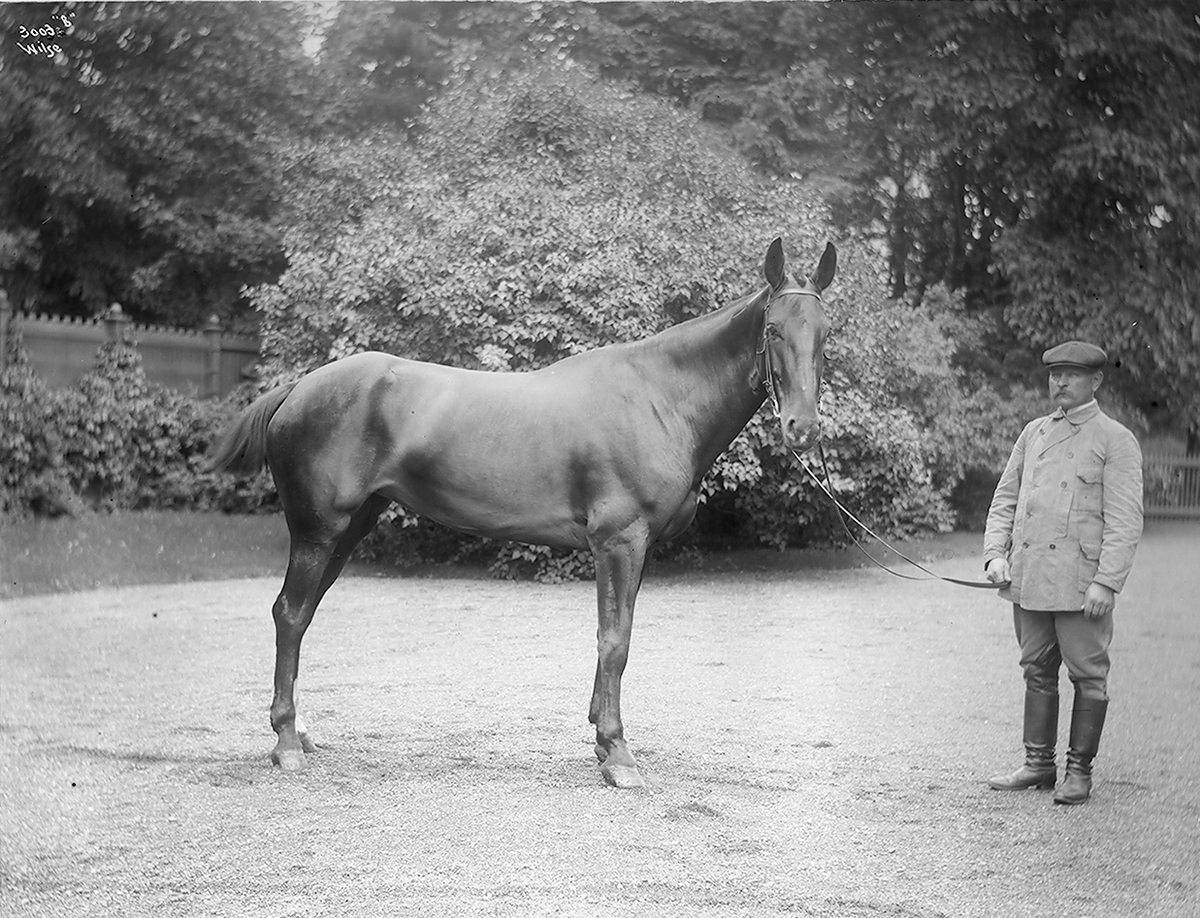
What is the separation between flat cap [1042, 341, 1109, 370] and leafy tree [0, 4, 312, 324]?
9.87 feet

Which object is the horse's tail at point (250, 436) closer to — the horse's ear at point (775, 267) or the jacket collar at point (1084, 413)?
the horse's ear at point (775, 267)

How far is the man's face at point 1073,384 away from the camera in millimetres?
4086

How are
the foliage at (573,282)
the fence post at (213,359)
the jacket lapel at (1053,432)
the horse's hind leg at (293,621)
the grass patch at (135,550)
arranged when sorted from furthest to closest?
1. the foliage at (573,282)
2. the fence post at (213,359)
3. the grass patch at (135,550)
4. the horse's hind leg at (293,621)
5. the jacket lapel at (1053,432)

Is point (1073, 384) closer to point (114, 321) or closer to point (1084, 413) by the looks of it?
point (1084, 413)

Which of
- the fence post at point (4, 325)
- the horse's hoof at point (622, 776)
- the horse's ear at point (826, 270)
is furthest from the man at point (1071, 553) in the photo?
the fence post at point (4, 325)

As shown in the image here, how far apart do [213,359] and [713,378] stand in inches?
141

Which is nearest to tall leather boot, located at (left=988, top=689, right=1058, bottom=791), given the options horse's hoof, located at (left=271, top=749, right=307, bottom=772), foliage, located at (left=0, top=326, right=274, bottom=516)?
horse's hoof, located at (left=271, top=749, right=307, bottom=772)

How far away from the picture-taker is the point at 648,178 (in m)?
→ 8.39

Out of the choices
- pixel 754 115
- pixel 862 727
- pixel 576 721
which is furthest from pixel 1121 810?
pixel 754 115

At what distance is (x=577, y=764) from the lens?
4539 mm

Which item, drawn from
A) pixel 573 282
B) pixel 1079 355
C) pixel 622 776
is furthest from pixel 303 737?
pixel 573 282

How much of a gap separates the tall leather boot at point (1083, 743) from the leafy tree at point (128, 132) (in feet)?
12.7

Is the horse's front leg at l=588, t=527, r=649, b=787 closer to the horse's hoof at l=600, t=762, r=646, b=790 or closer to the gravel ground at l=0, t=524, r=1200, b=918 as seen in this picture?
the horse's hoof at l=600, t=762, r=646, b=790

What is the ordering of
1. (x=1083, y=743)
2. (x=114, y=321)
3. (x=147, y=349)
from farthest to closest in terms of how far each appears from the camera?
(x=147, y=349) < (x=114, y=321) < (x=1083, y=743)
